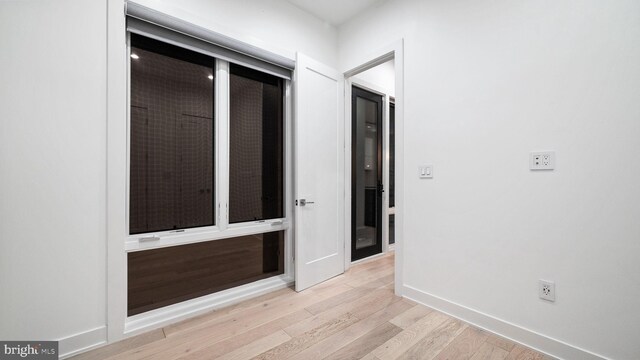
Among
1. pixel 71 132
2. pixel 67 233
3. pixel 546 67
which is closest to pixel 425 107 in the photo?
pixel 546 67

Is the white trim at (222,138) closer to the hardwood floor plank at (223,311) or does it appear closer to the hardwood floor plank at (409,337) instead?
the hardwood floor plank at (223,311)

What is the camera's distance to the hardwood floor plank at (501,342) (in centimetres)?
168

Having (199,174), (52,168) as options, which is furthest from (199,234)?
(52,168)

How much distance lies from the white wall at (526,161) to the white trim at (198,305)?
137 cm

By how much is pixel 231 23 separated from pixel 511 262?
2.94m

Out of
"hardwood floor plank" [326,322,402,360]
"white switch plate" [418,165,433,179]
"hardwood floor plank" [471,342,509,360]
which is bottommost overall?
"hardwood floor plank" [471,342,509,360]

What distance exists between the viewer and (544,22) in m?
1.61

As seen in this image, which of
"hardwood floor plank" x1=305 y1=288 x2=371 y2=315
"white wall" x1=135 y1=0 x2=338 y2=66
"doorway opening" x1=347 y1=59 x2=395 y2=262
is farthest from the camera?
"doorway opening" x1=347 y1=59 x2=395 y2=262

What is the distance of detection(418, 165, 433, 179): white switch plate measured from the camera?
219 cm

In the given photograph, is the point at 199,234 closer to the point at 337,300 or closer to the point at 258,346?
the point at 258,346

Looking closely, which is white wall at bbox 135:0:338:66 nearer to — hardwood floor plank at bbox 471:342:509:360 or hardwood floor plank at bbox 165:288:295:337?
hardwood floor plank at bbox 165:288:295:337

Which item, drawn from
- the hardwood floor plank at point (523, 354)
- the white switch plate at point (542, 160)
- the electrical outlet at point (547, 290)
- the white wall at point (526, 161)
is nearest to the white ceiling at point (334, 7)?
the white wall at point (526, 161)

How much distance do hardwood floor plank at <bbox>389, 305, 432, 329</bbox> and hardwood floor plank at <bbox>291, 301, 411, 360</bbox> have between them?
47 mm

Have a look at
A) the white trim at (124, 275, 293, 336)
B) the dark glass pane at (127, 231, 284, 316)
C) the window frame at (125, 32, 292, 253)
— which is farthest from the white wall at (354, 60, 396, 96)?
the white trim at (124, 275, 293, 336)
